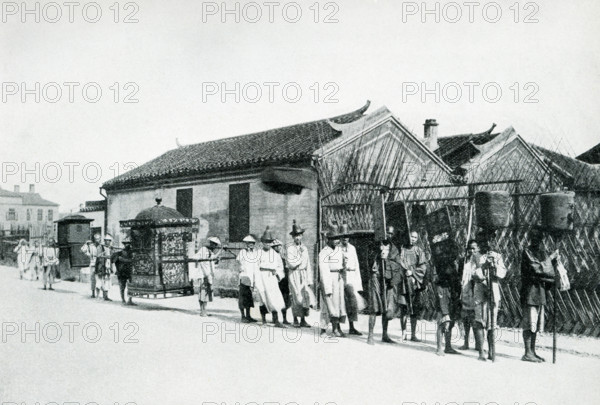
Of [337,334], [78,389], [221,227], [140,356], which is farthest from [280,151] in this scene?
[78,389]

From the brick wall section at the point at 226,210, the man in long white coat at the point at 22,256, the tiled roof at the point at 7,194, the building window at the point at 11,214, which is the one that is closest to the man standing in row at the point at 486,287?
the brick wall section at the point at 226,210

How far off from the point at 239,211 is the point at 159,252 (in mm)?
2643

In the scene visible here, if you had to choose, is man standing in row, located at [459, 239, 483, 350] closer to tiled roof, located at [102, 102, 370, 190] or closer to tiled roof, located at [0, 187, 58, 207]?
tiled roof, located at [102, 102, 370, 190]

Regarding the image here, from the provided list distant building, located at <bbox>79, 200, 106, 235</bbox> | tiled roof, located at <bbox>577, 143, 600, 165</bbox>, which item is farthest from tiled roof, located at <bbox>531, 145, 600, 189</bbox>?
distant building, located at <bbox>79, 200, 106, 235</bbox>

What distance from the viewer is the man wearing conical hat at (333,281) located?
818cm

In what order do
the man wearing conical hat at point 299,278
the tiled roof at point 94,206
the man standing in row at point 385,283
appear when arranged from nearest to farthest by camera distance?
the man standing in row at point 385,283
the man wearing conical hat at point 299,278
the tiled roof at point 94,206

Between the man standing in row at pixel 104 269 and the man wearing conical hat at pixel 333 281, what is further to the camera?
the man standing in row at pixel 104 269

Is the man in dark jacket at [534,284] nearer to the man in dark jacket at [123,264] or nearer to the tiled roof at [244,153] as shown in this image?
the tiled roof at [244,153]

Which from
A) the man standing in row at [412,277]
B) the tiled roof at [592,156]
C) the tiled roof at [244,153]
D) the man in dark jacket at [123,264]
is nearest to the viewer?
the tiled roof at [592,156]

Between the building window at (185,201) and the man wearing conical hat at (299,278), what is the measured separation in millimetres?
4299

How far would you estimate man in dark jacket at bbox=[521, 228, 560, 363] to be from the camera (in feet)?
21.5

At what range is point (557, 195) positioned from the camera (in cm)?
654

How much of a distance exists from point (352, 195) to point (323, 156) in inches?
53.0

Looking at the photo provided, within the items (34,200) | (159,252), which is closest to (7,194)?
(34,200)
